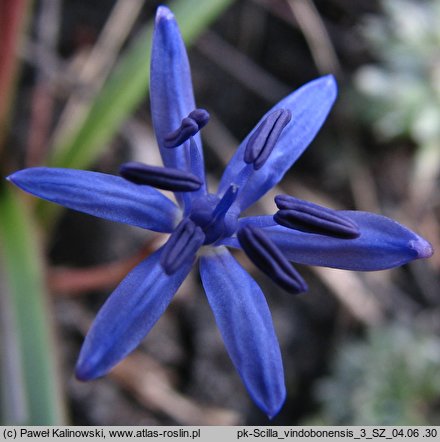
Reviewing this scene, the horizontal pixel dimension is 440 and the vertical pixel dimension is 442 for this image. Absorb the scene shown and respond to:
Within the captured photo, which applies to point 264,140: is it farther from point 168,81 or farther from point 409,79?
point 409,79

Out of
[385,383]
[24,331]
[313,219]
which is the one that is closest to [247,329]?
[313,219]

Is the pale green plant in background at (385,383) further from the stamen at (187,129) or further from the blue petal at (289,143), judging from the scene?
the stamen at (187,129)

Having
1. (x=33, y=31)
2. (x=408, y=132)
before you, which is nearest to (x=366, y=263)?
(x=408, y=132)

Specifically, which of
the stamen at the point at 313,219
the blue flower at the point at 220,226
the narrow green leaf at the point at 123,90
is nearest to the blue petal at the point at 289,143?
the blue flower at the point at 220,226

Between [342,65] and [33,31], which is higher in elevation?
[342,65]

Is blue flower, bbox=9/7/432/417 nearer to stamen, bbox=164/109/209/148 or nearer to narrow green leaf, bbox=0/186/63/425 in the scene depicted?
stamen, bbox=164/109/209/148

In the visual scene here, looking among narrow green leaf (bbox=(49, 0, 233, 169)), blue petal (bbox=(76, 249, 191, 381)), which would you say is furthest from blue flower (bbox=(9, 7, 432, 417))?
narrow green leaf (bbox=(49, 0, 233, 169))
